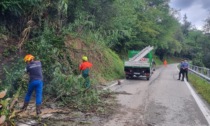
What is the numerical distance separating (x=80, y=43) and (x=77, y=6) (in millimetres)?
2621

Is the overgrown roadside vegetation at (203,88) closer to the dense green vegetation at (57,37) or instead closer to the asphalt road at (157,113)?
the asphalt road at (157,113)

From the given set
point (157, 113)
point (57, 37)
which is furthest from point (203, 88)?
point (57, 37)

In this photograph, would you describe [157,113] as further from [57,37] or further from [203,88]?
[203,88]

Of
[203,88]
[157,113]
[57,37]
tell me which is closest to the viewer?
[157,113]

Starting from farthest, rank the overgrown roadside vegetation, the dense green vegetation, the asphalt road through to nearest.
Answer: the overgrown roadside vegetation → the dense green vegetation → the asphalt road

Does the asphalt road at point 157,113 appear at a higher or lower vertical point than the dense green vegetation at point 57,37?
lower

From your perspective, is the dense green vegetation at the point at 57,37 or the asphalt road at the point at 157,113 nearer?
the asphalt road at the point at 157,113

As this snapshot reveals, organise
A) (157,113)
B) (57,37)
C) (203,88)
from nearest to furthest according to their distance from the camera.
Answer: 1. (157,113)
2. (57,37)
3. (203,88)

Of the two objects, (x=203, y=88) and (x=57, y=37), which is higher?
(x=57, y=37)

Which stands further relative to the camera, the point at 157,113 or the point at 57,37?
the point at 57,37

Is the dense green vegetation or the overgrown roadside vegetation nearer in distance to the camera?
the dense green vegetation

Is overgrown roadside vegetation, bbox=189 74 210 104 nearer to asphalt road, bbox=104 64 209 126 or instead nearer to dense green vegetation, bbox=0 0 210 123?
asphalt road, bbox=104 64 209 126

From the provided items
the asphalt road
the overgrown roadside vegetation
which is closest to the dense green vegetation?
the asphalt road

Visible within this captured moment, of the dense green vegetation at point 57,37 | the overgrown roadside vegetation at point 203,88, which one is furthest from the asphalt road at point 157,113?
the dense green vegetation at point 57,37
